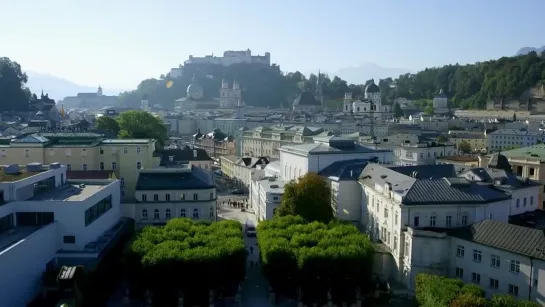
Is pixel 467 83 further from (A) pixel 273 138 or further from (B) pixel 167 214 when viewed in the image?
(B) pixel 167 214

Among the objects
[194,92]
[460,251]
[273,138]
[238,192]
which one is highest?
[194,92]

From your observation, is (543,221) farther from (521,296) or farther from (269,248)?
(269,248)

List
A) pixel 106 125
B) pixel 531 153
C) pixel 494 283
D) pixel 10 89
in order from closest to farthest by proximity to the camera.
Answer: pixel 494 283 → pixel 531 153 → pixel 106 125 → pixel 10 89

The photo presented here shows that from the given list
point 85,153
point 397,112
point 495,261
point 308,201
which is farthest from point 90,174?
point 397,112

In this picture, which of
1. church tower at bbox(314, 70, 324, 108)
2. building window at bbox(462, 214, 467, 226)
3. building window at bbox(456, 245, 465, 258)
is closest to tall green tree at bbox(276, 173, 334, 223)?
building window at bbox(462, 214, 467, 226)

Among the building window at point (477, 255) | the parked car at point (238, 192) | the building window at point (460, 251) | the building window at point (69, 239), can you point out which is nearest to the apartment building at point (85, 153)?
the building window at point (69, 239)

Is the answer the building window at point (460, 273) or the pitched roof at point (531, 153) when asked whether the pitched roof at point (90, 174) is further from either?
the pitched roof at point (531, 153)

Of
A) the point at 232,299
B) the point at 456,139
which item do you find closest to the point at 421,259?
the point at 232,299
